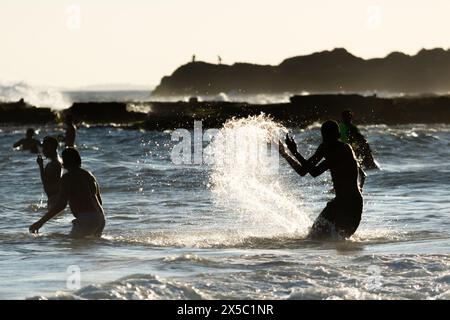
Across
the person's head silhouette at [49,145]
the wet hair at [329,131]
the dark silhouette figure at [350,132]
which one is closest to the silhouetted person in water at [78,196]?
the person's head silhouette at [49,145]

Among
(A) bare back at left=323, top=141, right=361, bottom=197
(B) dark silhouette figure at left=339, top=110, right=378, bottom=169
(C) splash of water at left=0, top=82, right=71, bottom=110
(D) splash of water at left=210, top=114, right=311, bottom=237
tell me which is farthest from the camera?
(C) splash of water at left=0, top=82, right=71, bottom=110

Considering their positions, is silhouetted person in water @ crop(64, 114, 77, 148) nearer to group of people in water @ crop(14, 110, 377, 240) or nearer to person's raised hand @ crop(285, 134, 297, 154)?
group of people in water @ crop(14, 110, 377, 240)

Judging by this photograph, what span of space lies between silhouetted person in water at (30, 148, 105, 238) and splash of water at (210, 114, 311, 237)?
7.81ft

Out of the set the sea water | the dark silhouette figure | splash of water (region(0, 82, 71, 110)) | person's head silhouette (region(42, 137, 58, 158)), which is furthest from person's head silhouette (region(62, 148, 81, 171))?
splash of water (region(0, 82, 71, 110))

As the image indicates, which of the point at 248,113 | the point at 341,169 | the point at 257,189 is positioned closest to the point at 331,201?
the point at 341,169

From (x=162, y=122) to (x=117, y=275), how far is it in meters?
44.7

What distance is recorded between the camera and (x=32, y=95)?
320 feet

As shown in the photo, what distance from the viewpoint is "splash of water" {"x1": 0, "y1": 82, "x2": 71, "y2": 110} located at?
90.7 m

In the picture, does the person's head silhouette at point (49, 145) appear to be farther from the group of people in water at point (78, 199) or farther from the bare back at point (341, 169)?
the bare back at point (341, 169)

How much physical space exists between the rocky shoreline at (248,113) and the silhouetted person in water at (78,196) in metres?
41.2

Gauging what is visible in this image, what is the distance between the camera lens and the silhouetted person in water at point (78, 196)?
1302cm

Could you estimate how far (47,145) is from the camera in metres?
15.7
